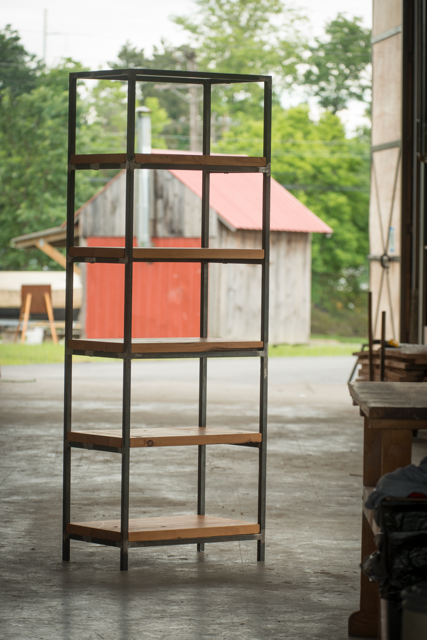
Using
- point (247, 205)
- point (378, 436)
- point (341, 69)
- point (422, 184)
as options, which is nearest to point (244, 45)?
point (341, 69)

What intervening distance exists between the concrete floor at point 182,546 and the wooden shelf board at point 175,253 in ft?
5.79

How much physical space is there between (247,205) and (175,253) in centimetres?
2003

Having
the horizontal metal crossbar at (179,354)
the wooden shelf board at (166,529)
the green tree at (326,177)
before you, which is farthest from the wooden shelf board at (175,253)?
the green tree at (326,177)

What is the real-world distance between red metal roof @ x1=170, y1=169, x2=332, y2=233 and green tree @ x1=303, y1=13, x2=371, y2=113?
62.8ft

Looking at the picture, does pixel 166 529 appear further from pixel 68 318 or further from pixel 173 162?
pixel 173 162

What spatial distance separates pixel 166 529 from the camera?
493 centimetres

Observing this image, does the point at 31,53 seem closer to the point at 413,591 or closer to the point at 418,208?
the point at 418,208

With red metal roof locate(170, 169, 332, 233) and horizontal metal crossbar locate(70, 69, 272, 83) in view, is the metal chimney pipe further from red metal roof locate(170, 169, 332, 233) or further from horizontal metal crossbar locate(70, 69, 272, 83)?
horizontal metal crossbar locate(70, 69, 272, 83)

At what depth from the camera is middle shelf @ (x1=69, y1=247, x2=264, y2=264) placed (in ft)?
15.9

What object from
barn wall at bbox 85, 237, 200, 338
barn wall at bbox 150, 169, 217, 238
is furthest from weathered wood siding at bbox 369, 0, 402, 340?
barn wall at bbox 150, 169, 217, 238

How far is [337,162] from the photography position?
3912 cm

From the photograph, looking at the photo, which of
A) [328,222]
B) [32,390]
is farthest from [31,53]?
[32,390]

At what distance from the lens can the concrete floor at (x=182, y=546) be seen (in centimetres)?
409

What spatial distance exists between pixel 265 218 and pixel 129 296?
2.95 ft
